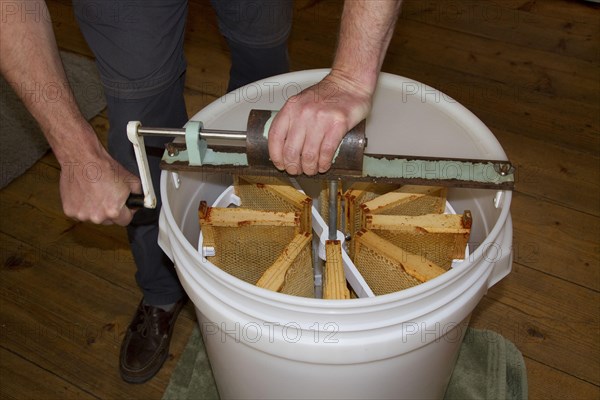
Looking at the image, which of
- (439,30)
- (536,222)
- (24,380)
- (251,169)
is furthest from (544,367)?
(439,30)

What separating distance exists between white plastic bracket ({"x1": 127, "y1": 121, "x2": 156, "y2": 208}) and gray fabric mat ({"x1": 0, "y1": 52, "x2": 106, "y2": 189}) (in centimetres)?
83

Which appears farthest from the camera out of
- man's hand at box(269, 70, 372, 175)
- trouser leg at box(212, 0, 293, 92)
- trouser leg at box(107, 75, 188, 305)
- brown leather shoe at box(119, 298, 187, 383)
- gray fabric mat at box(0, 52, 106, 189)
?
gray fabric mat at box(0, 52, 106, 189)

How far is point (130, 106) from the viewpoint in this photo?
86cm

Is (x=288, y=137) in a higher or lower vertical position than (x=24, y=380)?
higher

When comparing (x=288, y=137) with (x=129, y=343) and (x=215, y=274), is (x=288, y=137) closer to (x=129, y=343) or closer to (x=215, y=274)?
(x=215, y=274)

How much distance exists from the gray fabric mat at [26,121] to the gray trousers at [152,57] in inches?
22.9

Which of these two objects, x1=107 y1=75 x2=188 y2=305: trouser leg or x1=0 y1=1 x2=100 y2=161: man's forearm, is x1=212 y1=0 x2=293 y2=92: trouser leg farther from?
x1=0 y1=1 x2=100 y2=161: man's forearm

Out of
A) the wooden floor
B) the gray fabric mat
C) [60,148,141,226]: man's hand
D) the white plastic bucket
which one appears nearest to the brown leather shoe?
the wooden floor

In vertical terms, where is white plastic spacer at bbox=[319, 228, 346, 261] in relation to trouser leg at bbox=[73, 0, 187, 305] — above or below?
below

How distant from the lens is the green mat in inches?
42.2

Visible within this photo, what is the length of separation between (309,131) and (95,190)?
28cm

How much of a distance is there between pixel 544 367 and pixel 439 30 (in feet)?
3.45

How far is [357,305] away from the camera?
625 millimetres

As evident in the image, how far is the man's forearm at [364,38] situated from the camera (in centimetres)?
70
